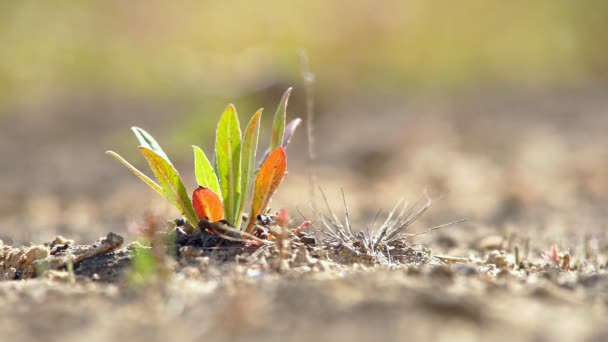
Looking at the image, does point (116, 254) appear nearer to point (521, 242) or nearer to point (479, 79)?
point (521, 242)

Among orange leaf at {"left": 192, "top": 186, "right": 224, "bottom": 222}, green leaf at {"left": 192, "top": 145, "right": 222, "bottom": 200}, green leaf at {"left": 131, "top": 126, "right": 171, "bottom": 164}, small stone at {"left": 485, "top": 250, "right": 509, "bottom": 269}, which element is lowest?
small stone at {"left": 485, "top": 250, "right": 509, "bottom": 269}

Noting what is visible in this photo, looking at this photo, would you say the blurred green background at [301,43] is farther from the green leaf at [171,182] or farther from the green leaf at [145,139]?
the green leaf at [171,182]

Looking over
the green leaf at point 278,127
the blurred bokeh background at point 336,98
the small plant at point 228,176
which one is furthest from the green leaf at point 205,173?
the blurred bokeh background at point 336,98

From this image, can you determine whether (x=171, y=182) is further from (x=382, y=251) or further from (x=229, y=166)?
(x=382, y=251)

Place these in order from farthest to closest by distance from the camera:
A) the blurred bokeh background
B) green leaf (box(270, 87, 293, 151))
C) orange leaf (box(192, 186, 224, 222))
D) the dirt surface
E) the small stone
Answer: the blurred bokeh background → the small stone → green leaf (box(270, 87, 293, 151)) → orange leaf (box(192, 186, 224, 222)) → the dirt surface

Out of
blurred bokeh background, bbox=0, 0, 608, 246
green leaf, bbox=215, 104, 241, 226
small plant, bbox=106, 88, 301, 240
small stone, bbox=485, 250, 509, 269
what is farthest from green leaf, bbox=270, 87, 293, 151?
blurred bokeh background, bbox=0, 0, 608, 246

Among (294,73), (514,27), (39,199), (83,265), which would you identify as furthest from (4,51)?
(83,265)

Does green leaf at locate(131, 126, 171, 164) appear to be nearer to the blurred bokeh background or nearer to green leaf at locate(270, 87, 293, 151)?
green leaf at locate(270, 87, 293, 151)
